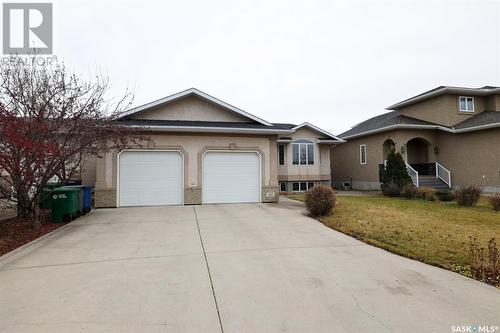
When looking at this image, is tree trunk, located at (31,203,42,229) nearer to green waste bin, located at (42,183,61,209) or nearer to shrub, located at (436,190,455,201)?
green waste bin, located at (42,183,61,209)

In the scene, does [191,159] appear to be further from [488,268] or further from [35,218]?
[488,268]

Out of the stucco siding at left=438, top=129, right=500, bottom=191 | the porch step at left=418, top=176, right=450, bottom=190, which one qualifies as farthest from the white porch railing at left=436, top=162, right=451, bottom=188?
the stucco siding at left=438, top=129, right=500, bottom=191

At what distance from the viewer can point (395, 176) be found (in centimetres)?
1666

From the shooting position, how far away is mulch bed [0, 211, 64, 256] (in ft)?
21.1

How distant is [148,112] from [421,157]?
68.1 feet

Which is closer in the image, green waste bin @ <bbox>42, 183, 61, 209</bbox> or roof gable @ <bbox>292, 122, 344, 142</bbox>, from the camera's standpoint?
green waste bin @ <bbox>42, 183, 61, 209</bbox>

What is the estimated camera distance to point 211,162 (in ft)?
44.2

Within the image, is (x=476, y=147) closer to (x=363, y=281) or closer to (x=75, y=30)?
(x=363, y=281)

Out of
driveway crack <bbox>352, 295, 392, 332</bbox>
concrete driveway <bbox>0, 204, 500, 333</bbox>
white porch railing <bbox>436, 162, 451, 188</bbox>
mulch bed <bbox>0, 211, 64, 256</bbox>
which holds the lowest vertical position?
driveway crack <bbox>352, 295, 392, 332</bbox>

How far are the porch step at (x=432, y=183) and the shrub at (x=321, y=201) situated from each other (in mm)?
12250

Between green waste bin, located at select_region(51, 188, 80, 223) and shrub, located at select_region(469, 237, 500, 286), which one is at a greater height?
green waste bin, located at select_region(51, 188, 80, 223)

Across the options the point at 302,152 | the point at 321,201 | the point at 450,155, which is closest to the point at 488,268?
the point at 321,201

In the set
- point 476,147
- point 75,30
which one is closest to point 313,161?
point 476,147

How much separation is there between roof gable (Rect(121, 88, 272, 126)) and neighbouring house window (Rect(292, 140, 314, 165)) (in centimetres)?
623
